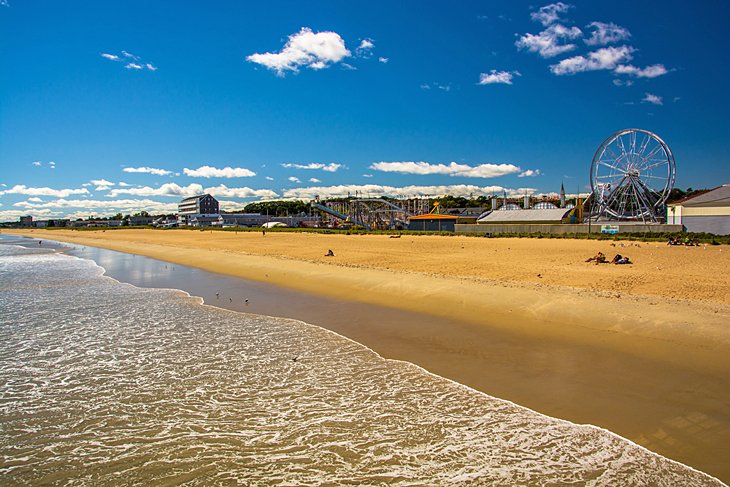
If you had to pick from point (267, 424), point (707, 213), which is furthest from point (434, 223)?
point (267, 424)

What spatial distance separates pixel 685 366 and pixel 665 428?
2.96 meters

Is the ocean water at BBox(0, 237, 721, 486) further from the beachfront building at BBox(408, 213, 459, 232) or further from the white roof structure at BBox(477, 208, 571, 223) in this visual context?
the white roof structure at BBox(477, 208, 571, 223)

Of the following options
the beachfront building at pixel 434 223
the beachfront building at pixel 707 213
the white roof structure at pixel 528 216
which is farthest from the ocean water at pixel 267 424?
the white roof structure at pixel 528 216

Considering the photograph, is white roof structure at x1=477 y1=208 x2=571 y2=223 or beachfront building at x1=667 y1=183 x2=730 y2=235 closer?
beachfront building at x1=667 y1=183 x2=730 y2=235

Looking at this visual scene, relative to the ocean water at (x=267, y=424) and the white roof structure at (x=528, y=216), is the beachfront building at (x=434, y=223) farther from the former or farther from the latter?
the ocean water at (x=267, y=424)

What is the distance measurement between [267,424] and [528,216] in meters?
67.9

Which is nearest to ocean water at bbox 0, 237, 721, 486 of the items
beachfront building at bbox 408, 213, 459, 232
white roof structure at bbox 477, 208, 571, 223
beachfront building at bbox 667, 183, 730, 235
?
beachfront building at bbox 667, 183, 730, 235

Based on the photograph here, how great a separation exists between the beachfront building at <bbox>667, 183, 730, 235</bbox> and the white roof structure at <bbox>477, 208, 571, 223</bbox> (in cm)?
1560

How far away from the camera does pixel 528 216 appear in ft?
223

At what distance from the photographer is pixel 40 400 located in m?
7.08

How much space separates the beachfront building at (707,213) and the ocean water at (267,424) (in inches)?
2129

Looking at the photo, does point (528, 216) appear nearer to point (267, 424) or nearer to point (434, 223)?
point (434, 223)

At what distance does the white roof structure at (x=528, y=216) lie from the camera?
217 ft

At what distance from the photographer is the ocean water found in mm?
4949
